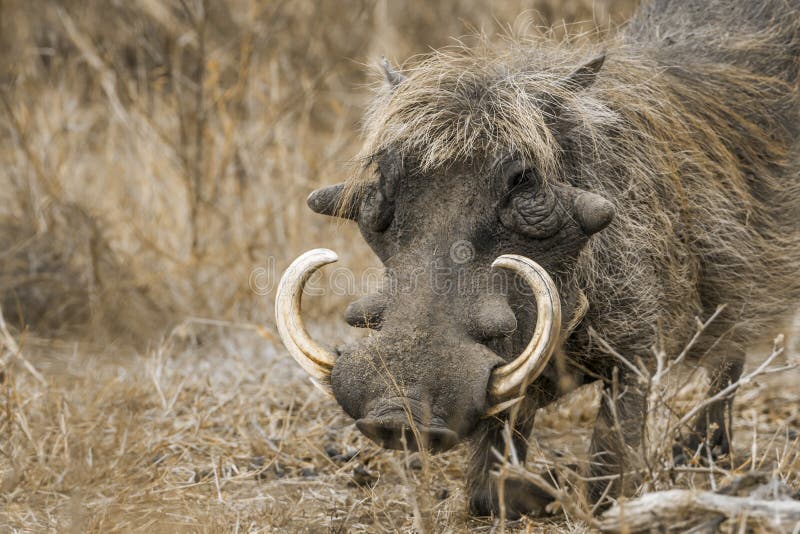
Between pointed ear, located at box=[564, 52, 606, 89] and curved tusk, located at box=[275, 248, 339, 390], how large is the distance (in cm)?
84

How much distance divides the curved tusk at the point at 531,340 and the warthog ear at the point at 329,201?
0.62 m

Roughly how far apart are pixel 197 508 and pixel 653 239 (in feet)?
4.72

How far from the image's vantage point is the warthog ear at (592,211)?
2.55 m

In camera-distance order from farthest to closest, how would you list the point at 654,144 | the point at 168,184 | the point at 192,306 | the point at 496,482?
the point at 168,184, the point at 192,306, the point at 654,144, the point at 496,482

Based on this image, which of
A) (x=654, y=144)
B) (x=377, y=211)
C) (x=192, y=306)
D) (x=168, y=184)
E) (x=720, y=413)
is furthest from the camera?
(x=168, y=184)

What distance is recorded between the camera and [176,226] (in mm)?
5598

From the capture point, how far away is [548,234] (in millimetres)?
2629

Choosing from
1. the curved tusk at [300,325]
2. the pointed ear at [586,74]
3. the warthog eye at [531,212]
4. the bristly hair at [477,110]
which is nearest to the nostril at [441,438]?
the curved tusk at [300,325]

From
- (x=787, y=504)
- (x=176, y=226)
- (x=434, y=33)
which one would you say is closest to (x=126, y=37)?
(x=434, y=33)

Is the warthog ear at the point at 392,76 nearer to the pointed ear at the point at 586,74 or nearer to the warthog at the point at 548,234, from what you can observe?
the warthog at the point at 548,234

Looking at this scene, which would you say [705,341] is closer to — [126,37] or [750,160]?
[750,160]

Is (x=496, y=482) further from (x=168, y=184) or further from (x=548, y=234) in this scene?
(x=168, y=184)

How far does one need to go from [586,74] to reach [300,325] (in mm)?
1048

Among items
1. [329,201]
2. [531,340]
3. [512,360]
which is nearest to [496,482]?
[512,360]
